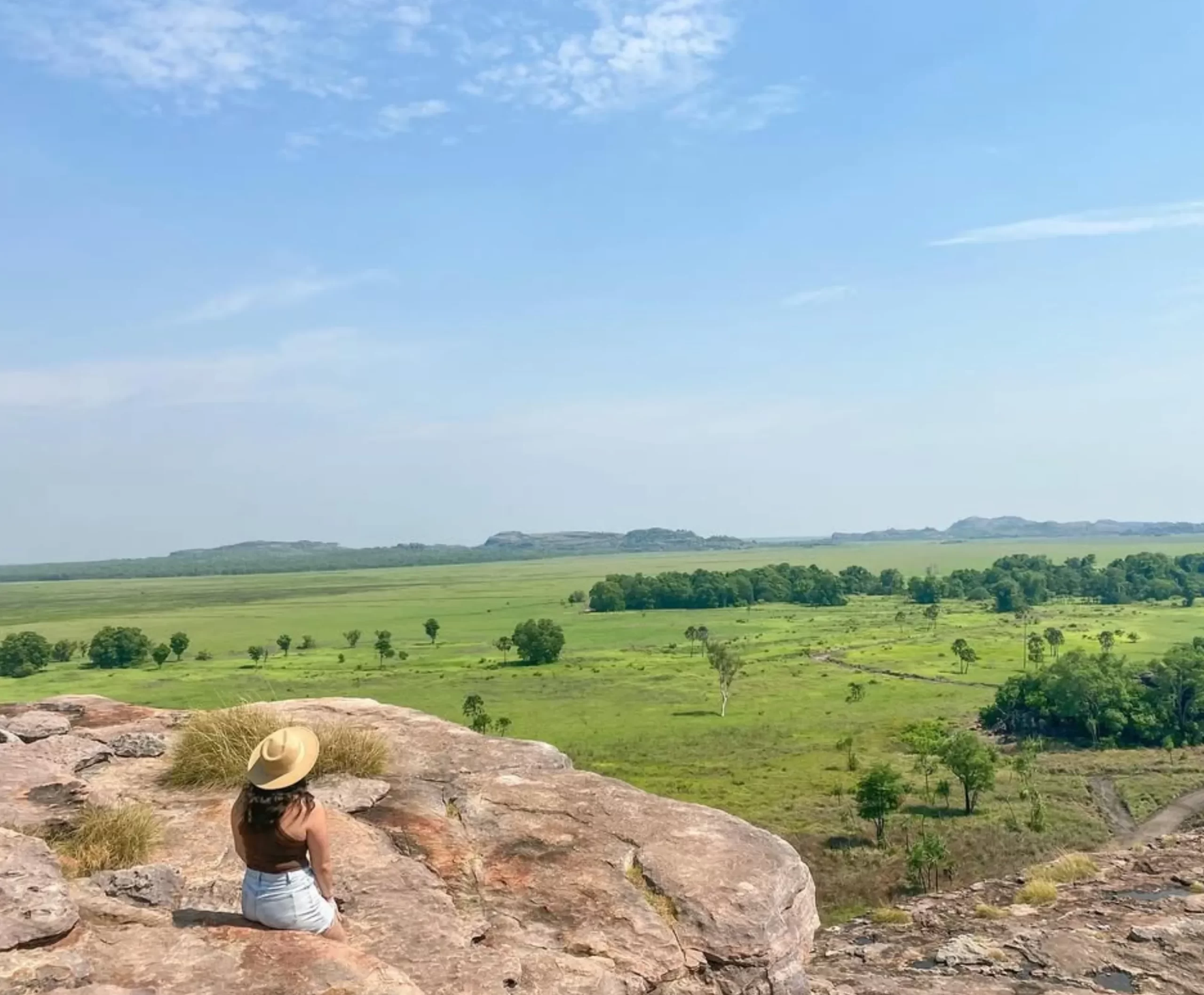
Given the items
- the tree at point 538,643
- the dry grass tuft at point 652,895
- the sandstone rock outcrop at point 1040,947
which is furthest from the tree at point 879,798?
the tree at point 538,643

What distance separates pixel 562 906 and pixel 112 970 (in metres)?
3.46

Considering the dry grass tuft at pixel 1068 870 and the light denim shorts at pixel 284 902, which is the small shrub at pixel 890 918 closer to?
the dry grass tuft at pixel 1068 870

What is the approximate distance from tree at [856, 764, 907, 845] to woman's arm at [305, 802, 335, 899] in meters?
→ 41.7

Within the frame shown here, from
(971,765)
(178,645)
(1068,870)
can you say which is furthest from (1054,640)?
(178,645)

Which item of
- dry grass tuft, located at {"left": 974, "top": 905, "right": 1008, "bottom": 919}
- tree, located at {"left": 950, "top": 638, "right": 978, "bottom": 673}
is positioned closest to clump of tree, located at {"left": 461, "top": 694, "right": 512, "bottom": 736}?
dry grass tuft, located at {"left": 974, "top": 905, "right": 1008, "bottom": 919}

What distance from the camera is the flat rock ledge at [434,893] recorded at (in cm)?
561

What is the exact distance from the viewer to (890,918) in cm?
2100

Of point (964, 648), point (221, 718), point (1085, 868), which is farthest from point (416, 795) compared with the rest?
point (964, 648)

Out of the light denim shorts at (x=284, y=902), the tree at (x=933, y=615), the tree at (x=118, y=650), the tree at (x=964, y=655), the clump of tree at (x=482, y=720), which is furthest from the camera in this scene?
the tree at (x=933, y=615)

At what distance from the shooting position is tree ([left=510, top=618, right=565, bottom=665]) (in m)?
110

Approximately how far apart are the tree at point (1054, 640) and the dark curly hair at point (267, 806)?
10844cm

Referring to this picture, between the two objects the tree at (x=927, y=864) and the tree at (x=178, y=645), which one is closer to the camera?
the tree at (x=927, y=864)

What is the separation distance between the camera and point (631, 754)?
61781 millimetres

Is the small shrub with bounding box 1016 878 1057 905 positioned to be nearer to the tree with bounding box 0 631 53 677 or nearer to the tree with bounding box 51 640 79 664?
the tree with bounding box 0 631 53 677
